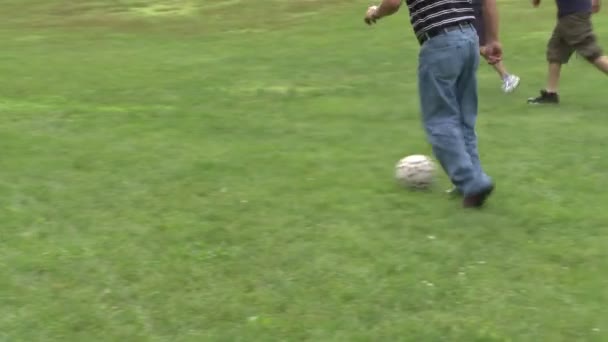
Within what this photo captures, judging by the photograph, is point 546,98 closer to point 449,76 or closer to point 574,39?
point 574,39

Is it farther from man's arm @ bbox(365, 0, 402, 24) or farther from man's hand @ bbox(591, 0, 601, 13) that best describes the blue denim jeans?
man's hand @ bbox(591, 0, 601, 13)

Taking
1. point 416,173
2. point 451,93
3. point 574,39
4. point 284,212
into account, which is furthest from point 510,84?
point 284,212

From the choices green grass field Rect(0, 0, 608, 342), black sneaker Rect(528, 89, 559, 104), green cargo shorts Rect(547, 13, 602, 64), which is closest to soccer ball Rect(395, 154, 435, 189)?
green grass field Rect(0, 0, 608, 342)

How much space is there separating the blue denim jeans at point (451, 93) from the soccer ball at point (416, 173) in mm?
467

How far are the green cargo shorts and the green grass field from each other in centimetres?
48

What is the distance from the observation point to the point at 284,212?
19.7 ft

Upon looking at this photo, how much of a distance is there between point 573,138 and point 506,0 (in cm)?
1035

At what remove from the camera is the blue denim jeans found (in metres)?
5.76

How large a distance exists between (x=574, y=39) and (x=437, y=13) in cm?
422

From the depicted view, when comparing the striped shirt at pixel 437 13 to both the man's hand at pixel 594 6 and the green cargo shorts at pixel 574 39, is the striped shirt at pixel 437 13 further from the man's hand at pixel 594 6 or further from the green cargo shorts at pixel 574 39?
the man's hand at pixel 594 6

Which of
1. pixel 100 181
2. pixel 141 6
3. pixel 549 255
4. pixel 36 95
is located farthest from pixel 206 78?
pixel 141 6

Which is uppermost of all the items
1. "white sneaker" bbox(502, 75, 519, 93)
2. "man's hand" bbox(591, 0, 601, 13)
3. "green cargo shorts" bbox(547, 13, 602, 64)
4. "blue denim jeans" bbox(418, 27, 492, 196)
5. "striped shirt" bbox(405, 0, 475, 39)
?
"striped shirt" bbox(405, 0, 475, 39)

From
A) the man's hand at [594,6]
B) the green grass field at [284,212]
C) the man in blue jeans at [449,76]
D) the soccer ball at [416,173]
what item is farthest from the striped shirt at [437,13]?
the man's hand at [594,6]

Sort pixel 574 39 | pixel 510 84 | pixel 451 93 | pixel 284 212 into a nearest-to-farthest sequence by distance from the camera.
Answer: pixel 451 93
pixel 284 212
pixel 574 39
pixel 510 84
